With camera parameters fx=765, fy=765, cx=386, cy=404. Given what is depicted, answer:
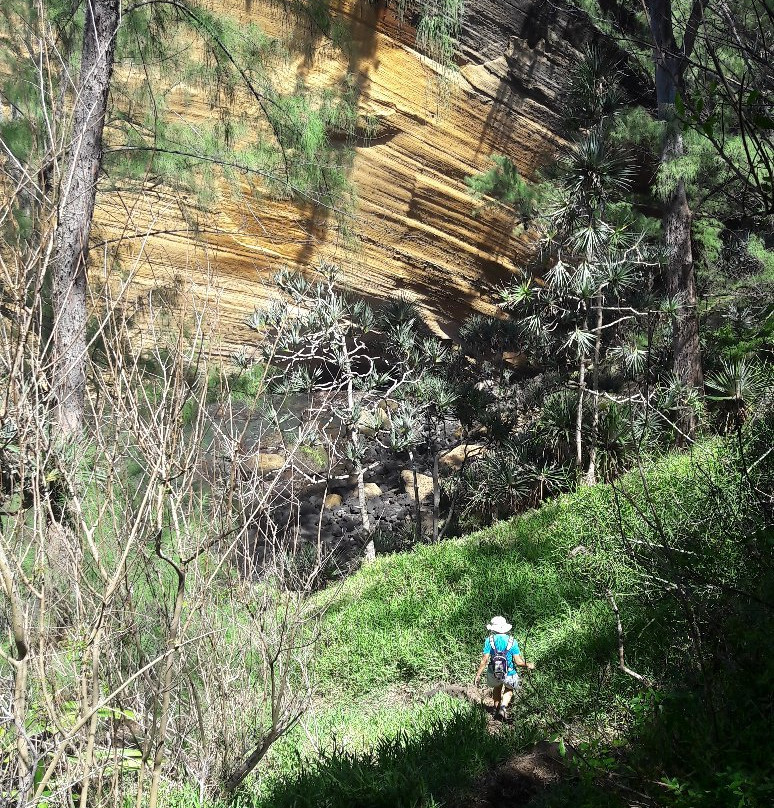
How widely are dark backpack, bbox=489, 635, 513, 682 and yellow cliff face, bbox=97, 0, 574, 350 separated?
341 inches

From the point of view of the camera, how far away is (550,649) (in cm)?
584

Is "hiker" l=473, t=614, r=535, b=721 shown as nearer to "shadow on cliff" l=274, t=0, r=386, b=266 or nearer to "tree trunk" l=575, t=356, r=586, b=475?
"tree trunk" l=575, t=356, r=586, b=475

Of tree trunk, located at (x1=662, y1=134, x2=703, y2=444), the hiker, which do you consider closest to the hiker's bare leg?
the hiker

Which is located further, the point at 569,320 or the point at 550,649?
the point at 569,320

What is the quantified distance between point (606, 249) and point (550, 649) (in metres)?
6.75

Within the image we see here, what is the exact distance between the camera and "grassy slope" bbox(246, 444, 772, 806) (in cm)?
411

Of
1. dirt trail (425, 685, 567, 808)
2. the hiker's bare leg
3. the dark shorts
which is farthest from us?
the hiker's bare leg

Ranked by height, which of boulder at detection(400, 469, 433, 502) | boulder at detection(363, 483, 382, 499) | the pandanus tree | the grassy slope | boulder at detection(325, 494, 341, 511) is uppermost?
the pandanus tree

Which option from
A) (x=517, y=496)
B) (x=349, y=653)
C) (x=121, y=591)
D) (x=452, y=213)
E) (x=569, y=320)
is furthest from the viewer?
(x=452, y=213)

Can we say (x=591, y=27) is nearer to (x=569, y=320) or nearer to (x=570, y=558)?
(x=569, y=320)

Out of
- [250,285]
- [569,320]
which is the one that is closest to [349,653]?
[569,320]

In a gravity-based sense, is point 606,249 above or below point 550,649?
above

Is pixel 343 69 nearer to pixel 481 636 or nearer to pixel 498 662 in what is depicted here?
pixel 481 636

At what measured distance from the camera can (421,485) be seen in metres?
14.6
